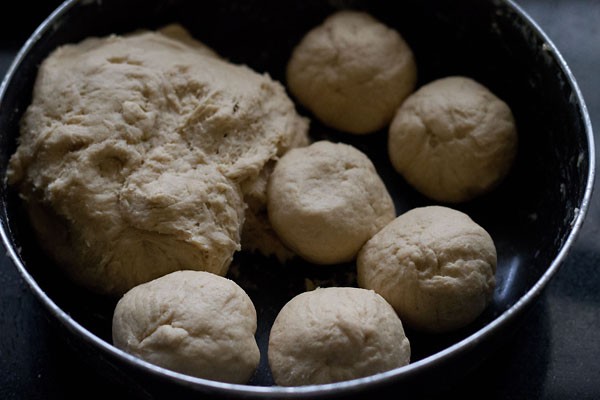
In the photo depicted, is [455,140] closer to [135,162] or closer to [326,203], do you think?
[326,203]

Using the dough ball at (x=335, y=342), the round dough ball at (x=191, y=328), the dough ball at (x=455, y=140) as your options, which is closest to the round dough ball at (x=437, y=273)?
the dough ball at (x=335, y=342)

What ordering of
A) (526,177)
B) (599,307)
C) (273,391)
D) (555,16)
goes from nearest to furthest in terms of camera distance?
(273,391)
(599,307)
(526,177)
(555,16)

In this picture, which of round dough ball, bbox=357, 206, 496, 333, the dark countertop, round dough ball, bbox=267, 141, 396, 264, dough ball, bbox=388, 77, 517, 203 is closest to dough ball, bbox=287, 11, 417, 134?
dough ball, bbox=388, 77, 517, 203

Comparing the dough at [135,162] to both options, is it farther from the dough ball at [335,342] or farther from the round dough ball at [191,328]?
the dough ball at [335,342]

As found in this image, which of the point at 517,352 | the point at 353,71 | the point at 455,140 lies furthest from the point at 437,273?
the point at 353,71

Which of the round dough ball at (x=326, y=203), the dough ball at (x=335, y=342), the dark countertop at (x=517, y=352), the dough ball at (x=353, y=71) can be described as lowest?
the dark countertop at (x=517, y=352)

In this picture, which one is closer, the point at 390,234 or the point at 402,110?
Answer: the point at 390,234

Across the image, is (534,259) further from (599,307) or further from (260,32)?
(260,32)

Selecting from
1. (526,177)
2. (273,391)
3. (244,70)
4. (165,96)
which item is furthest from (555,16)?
(273,391)
